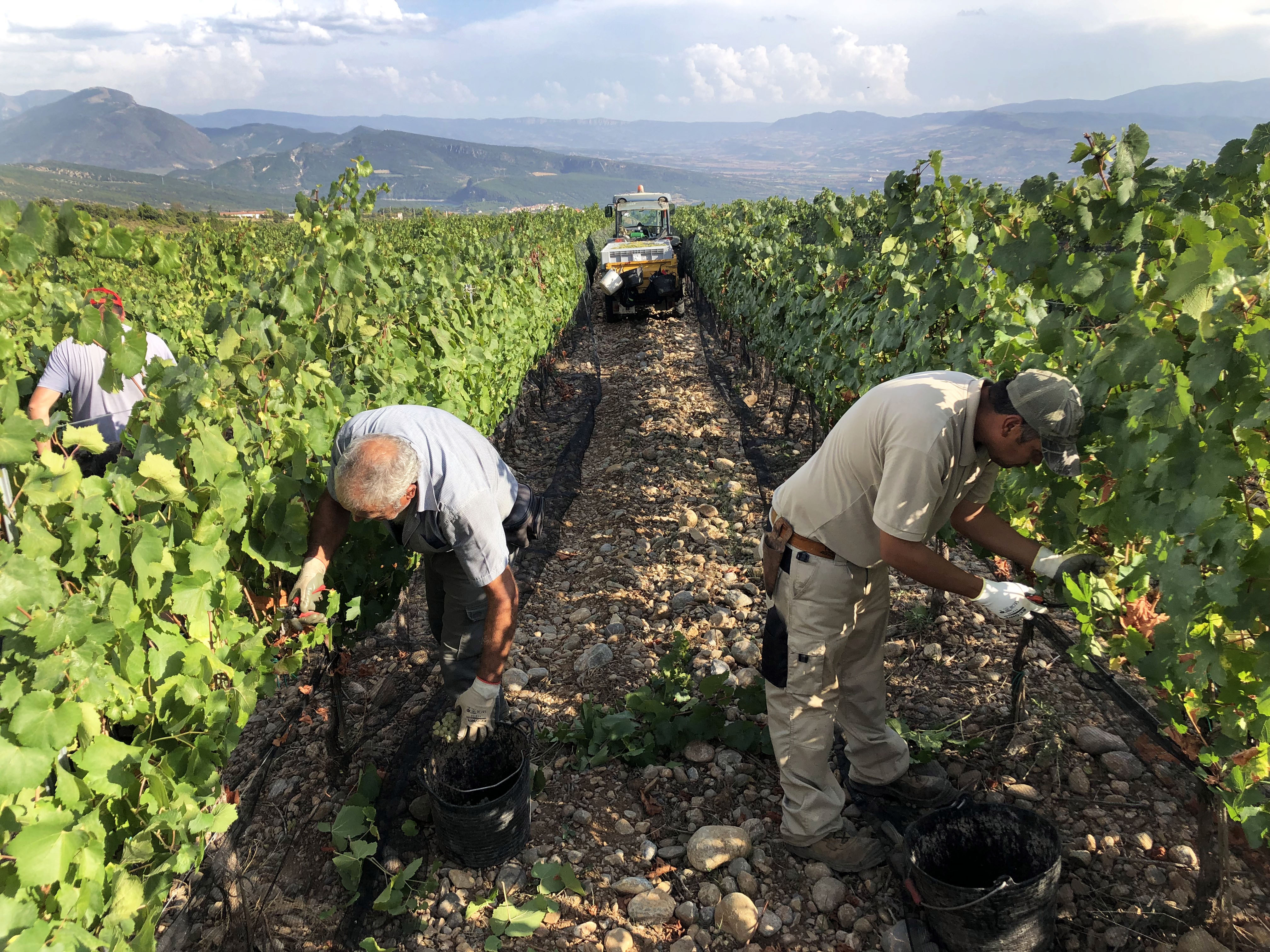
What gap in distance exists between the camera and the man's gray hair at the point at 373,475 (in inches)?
98.0

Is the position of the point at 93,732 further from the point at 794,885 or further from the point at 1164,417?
the point at 1164,417

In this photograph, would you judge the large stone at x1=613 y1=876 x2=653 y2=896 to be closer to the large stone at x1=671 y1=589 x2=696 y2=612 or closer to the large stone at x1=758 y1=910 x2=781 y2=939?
the large stone at x1=758 y1=910 x2=781 y2=939

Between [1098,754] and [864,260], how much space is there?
352 cm

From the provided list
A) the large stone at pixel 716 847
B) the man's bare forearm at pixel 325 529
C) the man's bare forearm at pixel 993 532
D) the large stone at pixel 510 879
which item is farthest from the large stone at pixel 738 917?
the man's bare forearm at pixel 325 529

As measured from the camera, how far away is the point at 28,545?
5.46 feet

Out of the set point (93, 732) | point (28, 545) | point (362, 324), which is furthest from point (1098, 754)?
point (362, 324)

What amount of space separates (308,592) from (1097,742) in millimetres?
3165

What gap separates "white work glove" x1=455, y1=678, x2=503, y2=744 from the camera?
286 centimetres

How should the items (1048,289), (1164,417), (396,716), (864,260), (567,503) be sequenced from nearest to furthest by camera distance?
1. (1164,417)
2. (1048,289)
3. (396,716)
4. (864,260)
5. (567,503)

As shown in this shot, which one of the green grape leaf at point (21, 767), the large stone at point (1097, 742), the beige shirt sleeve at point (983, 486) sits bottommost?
the large stone at point (1097, 742)

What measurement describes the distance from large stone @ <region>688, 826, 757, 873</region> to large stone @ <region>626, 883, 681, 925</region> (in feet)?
0.57

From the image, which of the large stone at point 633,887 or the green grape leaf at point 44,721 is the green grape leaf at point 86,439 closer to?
the green grape leaf at point 44,721

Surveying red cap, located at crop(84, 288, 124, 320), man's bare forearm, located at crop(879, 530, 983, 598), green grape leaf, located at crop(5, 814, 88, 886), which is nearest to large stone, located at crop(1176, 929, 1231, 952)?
man's bare forearm, located at crop(879, 530, 983, 598)

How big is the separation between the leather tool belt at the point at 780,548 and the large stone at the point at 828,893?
1034mm
